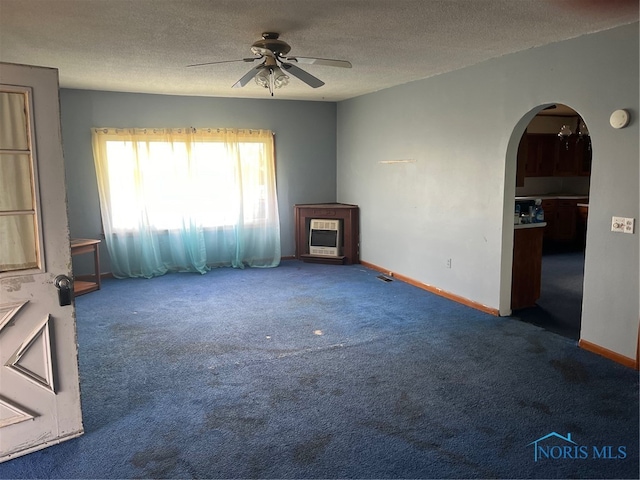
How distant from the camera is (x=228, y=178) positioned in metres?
6.57

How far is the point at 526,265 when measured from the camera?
15.4 feet

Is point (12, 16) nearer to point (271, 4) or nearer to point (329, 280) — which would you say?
point (271, 4)

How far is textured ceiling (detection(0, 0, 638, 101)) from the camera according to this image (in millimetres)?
2779

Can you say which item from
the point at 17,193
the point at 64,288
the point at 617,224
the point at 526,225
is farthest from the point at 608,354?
the point at 17,193

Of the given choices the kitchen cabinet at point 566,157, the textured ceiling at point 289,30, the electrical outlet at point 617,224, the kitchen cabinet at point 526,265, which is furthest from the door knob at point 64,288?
the kitchen cabinet at point 566,157

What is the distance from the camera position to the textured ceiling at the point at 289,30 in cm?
278

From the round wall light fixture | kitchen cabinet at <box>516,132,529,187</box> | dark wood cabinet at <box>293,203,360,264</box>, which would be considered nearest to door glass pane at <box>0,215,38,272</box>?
the round wall light fixture

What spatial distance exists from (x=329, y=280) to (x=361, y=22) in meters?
3.44

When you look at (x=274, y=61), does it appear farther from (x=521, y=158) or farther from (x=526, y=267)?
(x=526, y=267)

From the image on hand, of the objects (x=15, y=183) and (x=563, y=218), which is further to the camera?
(x=563, y=218)

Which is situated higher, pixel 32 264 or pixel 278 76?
pixel 278 76

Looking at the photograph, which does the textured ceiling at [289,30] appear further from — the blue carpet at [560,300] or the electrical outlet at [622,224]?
the blue carpet at [560,300]

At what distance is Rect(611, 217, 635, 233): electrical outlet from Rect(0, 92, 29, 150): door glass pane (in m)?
3.67

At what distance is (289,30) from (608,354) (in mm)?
3253
